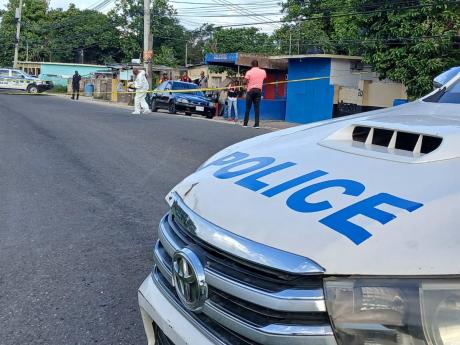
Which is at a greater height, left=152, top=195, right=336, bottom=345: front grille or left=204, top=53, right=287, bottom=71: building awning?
left=204, top=53, right=287, bottom=71: building awning

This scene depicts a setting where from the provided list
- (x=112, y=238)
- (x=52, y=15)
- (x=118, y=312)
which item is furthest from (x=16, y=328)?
(x=52, y=15)

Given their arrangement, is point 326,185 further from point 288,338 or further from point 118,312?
point 118,312

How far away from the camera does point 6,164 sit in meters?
8.19

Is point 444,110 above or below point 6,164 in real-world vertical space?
above

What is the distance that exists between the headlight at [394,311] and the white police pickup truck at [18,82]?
41056 millimetres

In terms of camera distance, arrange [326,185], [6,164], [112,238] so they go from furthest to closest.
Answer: [6,164] < [112,238] < [326,185]

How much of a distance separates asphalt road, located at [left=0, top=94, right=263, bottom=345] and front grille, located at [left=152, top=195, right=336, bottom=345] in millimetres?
1528

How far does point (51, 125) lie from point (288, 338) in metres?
13.1

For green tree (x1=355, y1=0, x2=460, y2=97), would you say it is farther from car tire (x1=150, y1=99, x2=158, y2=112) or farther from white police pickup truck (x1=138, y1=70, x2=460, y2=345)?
white police pickup truck (x1=138, y1=70, x2=460, y2=345)

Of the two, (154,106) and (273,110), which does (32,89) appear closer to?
(154,106)

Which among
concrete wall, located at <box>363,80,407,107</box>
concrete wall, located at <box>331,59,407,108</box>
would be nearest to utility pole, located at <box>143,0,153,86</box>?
concrete wall, located at <box>331,59,407,108</box>

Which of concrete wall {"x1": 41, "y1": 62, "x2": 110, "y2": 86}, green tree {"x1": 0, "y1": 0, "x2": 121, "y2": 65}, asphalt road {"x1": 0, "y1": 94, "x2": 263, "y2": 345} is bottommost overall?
asphalt road {"x1": 0, "y1": 94, "x2": 263, "y2": 345}

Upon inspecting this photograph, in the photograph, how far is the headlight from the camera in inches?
50.2

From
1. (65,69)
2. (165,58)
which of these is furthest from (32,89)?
(65,69)
